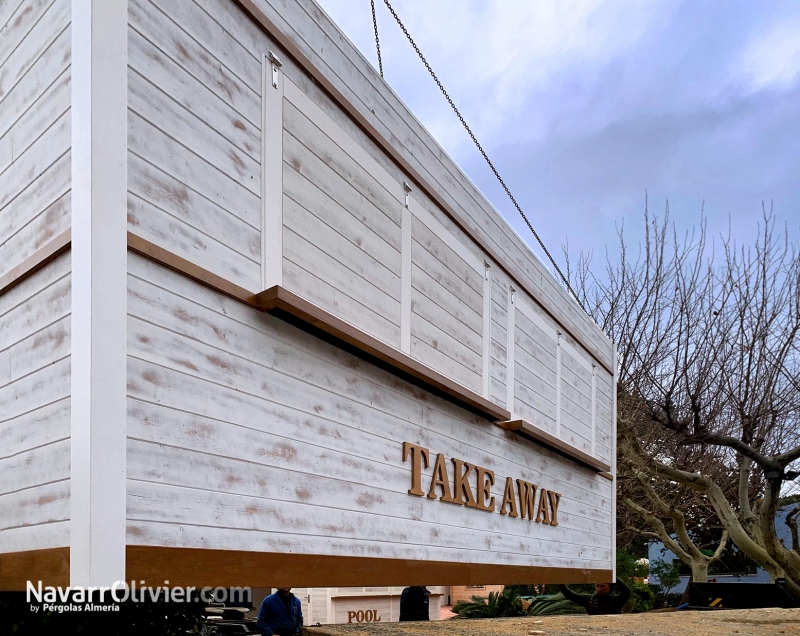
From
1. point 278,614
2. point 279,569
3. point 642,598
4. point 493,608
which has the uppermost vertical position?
point 279,569

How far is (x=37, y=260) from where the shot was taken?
275 cm

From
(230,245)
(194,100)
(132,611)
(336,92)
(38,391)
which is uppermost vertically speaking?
(336,92)

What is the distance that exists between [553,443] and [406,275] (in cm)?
279

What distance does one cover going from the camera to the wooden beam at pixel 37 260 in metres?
2.64

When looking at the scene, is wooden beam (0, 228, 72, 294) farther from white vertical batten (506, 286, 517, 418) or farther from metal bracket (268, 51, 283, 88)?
white vertical batten (506, 286, 517, 418)

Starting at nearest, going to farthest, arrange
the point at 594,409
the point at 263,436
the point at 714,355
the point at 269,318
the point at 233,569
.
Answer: the point at 233,569, the point at 263,436, the point at 269,318, the point at 594,409, the point at 714,355

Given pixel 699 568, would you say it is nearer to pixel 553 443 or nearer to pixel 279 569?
pixel 553 443

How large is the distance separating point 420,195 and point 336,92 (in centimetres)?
105

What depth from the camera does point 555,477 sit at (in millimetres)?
7086

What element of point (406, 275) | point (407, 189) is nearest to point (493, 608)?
point (406, 275)

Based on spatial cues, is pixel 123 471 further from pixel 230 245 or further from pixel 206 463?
pixel 230 245

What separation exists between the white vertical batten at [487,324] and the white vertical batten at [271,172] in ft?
7.84

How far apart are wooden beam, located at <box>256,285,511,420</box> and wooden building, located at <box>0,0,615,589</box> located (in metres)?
0.02

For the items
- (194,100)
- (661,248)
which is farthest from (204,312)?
(661,248)
